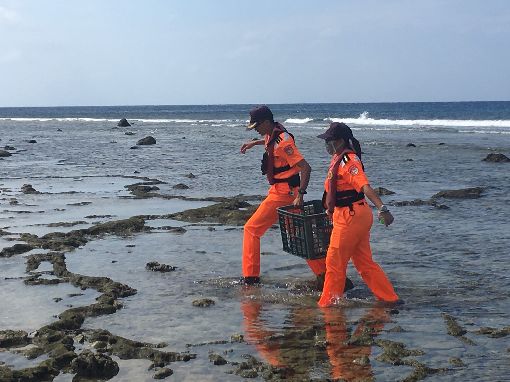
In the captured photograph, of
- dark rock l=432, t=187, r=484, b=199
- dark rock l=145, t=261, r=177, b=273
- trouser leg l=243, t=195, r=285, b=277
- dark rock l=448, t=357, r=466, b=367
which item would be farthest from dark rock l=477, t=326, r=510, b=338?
dark rock l=432, t=187, r=484, b=199

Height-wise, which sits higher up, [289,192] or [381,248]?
[289,192]

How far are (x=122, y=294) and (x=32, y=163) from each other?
19821mm

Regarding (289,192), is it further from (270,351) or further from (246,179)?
(246,179)

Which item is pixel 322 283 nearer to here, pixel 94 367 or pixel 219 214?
pixel 94 367

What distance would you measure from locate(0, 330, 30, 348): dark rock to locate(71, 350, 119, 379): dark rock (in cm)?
94

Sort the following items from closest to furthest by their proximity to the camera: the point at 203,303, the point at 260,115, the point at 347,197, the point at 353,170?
the point at 353,170, the point at 347,197, the point at 203,303, the point at 260,115

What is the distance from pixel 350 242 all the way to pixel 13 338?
3321mm

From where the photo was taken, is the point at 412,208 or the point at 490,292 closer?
the point at 490,292

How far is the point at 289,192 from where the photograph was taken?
8.34 meters

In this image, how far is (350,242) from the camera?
711 cm

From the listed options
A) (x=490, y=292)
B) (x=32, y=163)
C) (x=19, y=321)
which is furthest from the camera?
(x=32, y=163)

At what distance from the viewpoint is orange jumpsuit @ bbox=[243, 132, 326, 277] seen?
820 cm

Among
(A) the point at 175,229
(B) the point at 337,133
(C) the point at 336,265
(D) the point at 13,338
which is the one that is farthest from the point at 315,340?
(A) the point at 175,229

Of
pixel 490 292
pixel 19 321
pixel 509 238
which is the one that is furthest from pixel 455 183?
pixel 19 321
